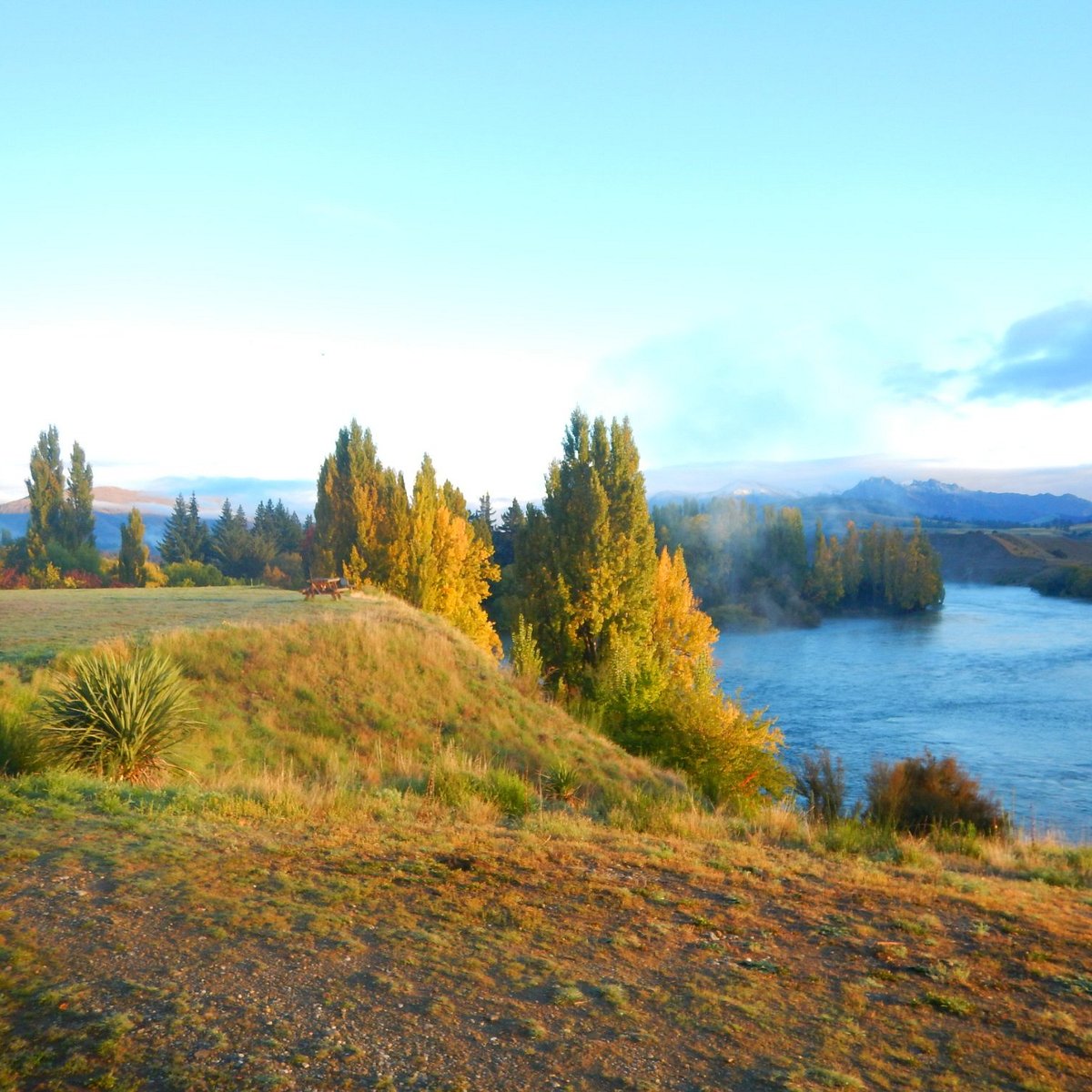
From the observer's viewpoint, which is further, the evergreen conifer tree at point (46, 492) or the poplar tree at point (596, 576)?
the evergreen conifer tree at point (46, 492)

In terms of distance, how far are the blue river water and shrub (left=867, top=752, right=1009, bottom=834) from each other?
0.83 meters

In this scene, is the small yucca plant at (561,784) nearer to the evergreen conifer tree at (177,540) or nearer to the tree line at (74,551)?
the tree line at (74,551)

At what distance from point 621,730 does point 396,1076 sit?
19.7m

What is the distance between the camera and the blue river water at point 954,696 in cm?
2691

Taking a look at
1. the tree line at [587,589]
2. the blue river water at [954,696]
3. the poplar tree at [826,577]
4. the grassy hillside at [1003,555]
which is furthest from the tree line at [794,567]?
the tree line at [587,589]

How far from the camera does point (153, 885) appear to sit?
19.6 ft

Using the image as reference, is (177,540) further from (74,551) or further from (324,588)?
(324,588)

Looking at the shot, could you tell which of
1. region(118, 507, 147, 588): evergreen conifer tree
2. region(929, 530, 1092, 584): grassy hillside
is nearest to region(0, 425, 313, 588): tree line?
region(118, 507, 147, 588): evergreen conifer tree

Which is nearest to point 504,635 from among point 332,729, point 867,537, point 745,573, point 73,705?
point 745,573

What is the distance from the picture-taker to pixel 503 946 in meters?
5.38

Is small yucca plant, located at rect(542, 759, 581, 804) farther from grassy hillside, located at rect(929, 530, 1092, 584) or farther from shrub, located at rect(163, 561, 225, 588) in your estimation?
grassy hillside, located at rect(929, 530, 1092, 584)

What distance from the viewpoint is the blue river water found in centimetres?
2691

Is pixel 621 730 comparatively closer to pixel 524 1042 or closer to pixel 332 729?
pixel 332 729

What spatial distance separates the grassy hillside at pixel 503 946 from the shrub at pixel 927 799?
4.72 m
